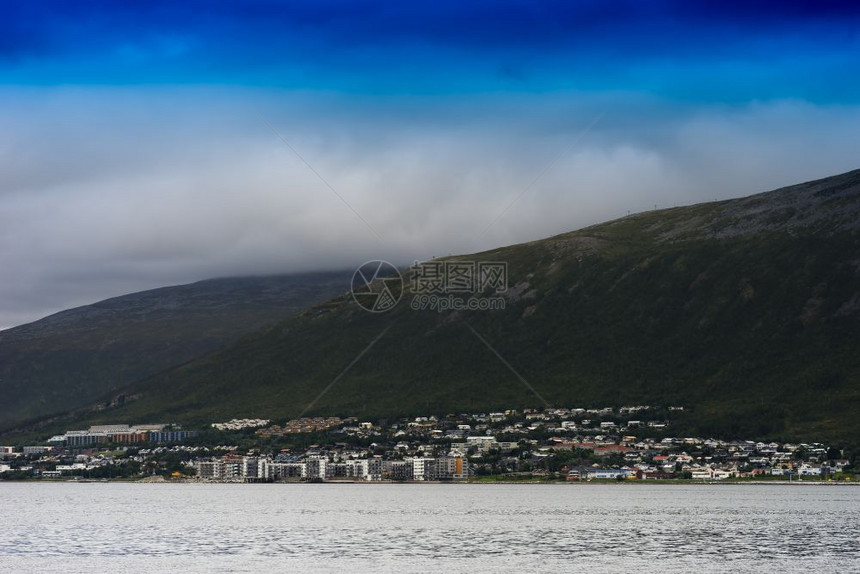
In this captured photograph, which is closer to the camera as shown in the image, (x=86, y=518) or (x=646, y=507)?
(x=86, y=518)

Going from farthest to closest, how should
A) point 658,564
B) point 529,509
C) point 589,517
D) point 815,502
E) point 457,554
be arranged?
1. point 815,502
2. point 529,509
3. point 589,517
4. point 457,554
5. point 658,564

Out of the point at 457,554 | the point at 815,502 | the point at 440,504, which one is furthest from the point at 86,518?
the point at 815,502

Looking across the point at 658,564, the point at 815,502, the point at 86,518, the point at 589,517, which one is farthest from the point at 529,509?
the point at 658,564

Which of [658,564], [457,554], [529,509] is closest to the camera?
[658,564]

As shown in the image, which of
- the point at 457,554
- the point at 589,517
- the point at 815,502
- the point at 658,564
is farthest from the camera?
the point at 815,502

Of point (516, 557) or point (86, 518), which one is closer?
point (516, 557)

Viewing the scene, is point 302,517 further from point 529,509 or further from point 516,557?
point 516,557

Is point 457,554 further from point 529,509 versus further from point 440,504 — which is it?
point 440,504
